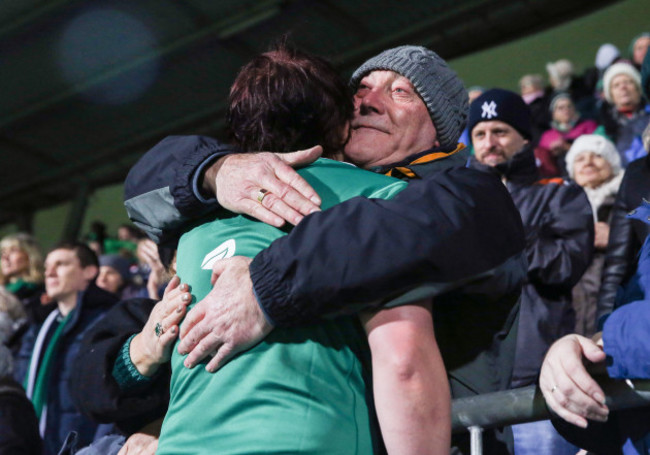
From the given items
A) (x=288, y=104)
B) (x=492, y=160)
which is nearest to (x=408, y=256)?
(x=288, y=104)

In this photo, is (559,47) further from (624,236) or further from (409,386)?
(409,386)

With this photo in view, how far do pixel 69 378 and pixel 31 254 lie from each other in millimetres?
3082

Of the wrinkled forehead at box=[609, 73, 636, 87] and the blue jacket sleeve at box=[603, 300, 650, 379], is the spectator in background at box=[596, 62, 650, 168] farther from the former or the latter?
the blue jacket sleeve at box=[603, 300, 650, 379]

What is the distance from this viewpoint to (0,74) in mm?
11000

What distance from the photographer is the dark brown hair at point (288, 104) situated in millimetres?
1827

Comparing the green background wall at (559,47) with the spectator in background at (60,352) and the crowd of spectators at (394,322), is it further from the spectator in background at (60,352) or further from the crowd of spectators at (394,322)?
the spectator in background at (60,352)

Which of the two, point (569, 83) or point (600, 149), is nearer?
point (600, 149)

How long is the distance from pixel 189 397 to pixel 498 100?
3.47 m

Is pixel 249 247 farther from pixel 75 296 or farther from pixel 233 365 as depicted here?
pixel 75 296

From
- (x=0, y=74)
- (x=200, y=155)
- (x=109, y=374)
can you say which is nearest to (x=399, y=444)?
(x=200, y=155)

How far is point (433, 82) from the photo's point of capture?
2.45m

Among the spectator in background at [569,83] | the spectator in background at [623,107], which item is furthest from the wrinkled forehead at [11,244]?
the spectator in background at [569,83]

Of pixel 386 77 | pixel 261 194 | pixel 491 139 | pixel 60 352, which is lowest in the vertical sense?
pixel 60 352

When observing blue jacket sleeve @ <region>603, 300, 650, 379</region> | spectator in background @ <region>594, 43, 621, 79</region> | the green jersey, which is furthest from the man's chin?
spectator in background @ <region>594, 43, 621, 79</region>
